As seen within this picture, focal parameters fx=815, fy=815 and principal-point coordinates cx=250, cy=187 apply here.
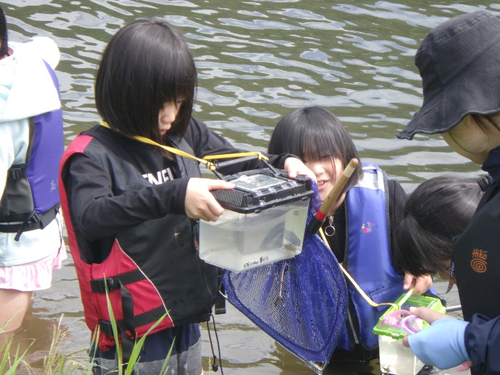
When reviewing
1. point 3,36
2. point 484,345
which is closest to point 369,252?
point 484,345

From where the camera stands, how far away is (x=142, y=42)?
9.25ft

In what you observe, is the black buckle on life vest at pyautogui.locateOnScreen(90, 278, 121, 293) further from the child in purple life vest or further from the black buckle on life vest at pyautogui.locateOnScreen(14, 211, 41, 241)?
the black buckle on life vest at pyautogui.locateOnScreen(14, 211, 41, 241)

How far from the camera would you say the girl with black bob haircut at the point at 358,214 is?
369 cm

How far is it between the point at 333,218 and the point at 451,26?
1.61m

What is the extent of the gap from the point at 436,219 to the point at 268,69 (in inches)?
180

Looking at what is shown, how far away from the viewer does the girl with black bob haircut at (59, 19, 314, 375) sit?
2762 mm

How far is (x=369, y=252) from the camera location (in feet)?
12.1

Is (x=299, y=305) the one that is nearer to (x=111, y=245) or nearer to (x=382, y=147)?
(x=111, y=245)

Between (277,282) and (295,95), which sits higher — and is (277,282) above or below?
above

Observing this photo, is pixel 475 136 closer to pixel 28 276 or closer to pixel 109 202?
pixel 109 202

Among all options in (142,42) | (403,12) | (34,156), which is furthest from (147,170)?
(403,12)

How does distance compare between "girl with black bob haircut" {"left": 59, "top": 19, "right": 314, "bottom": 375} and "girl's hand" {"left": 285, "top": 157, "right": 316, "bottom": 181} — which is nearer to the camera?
"girl with black bob haircut" {"left": 59, "top": 19, "right": 314, "bottom": 375}

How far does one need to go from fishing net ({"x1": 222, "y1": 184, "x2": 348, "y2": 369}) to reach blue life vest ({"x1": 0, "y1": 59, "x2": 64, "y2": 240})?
1.09 meters

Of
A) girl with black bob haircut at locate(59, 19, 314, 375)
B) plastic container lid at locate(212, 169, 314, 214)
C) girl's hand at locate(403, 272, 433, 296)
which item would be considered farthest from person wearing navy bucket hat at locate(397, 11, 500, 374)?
girl's hand at locate(403, 272, 433, 296)
